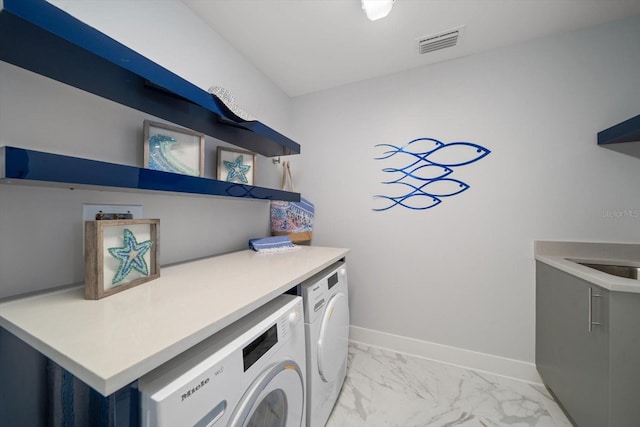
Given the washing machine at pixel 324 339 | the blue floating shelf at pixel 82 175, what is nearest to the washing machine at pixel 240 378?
the washing machine at pixel 324 339

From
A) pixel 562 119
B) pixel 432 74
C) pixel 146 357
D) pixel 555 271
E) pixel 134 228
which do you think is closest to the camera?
pixel 146 357

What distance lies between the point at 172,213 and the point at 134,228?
0.38 m

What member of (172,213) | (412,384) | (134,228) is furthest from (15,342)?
(412,384)

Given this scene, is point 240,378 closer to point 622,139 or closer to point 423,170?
point 423,170

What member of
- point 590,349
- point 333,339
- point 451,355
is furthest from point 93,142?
point 451,355

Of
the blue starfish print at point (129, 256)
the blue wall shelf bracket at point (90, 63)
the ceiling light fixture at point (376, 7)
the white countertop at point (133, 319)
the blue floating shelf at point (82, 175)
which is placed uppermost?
the ceiling light fixture at point (376, 7)

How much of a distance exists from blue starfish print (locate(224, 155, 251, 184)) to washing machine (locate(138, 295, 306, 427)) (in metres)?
0.94

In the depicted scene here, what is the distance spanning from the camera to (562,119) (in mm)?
1567

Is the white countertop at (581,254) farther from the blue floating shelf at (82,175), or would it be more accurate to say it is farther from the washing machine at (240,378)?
the blue floating shelf at (82,175)

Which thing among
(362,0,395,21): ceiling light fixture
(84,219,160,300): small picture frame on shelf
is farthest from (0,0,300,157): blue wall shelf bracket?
(362,0,395,21): ceiling light fixture

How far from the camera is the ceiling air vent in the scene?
61.3 inches

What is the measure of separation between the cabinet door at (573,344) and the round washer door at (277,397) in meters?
1.39

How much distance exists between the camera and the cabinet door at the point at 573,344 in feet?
3.49

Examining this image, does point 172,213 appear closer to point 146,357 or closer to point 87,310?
point 87,310
